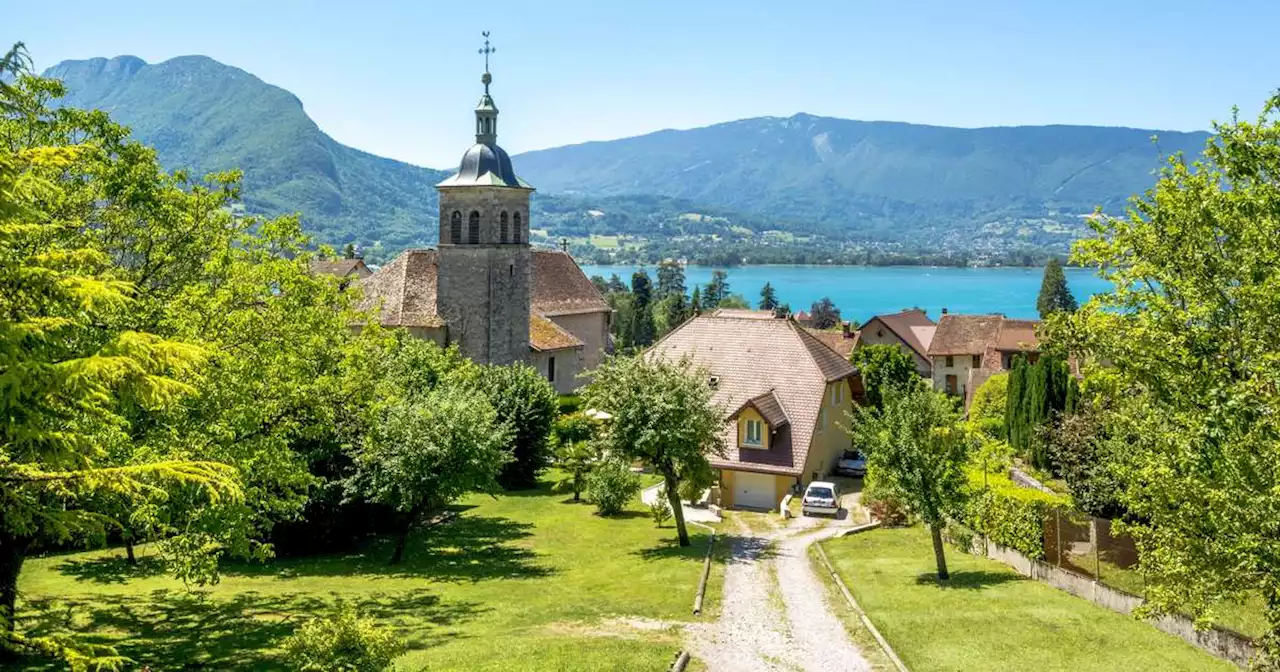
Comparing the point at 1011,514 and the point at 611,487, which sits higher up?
the point at 1011,514

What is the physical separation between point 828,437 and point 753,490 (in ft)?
21.0

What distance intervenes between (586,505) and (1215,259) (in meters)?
27.4

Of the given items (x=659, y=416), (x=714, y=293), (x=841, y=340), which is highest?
(x=714, y=293)

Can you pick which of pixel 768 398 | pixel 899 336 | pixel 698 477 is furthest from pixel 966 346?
pixel 698 477

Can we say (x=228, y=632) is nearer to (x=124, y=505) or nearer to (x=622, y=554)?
(x=124, y=505)

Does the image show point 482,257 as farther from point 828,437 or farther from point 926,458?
point 926,458

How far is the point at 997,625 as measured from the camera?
19625mm

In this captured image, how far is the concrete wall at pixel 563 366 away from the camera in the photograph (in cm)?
5719

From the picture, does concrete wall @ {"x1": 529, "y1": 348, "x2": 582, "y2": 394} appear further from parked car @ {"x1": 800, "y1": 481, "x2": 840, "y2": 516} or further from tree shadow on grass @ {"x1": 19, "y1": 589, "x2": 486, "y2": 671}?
tree shadow on grass @ {"x1": 19, "y1": 589, "x2": 486, "y2": 671}

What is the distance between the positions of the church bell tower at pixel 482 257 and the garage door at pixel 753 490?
17.5 m

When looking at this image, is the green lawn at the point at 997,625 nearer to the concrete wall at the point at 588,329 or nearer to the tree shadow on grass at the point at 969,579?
the tree shadow on grass at the point at 969,579

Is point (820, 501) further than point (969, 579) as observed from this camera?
Yes

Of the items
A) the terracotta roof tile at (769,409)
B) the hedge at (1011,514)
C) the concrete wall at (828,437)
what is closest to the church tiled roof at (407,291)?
the terracotta roof tile at (769,409)

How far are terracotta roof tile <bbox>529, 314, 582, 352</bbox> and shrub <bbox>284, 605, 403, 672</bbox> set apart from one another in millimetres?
43373
